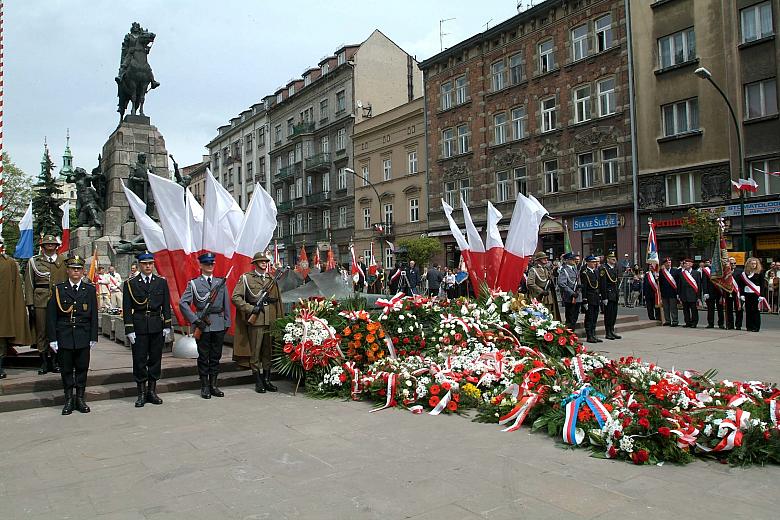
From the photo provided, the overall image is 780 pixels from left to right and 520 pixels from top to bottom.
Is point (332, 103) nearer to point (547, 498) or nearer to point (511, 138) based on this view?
point (511, 138)

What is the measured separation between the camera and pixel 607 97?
2847 cm

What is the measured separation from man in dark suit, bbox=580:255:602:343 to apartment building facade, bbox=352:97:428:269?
26.5 m

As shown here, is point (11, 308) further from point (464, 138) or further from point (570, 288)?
point (464, 138)

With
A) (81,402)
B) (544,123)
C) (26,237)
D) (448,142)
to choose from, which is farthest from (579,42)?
(81,402)

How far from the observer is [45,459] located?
17.4ft

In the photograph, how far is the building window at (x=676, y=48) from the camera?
1000 inches

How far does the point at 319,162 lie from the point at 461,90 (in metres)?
17.6

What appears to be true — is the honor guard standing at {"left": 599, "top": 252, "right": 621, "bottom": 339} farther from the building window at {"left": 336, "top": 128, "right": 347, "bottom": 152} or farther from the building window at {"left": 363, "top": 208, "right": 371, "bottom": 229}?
the building window at {"left": 336, "top": 128, "right": 347, "bottom": 152}

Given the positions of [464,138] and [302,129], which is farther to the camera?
[302,129]

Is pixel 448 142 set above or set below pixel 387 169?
above

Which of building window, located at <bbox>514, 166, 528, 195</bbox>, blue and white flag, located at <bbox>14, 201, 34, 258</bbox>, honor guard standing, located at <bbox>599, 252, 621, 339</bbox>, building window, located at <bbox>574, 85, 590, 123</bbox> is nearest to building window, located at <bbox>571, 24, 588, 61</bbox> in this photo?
building window, located at <bbox>574, 85, 590, 123</bbox>

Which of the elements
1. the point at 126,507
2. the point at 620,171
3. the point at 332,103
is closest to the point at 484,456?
the point at 126,507

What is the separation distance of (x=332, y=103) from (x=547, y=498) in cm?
4842

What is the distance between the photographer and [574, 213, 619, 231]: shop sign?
91.8 feet
